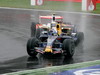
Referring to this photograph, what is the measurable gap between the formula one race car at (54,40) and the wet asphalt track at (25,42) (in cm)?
31

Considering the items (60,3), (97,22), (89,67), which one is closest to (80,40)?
(89,67)

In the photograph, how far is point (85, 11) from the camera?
3041cm

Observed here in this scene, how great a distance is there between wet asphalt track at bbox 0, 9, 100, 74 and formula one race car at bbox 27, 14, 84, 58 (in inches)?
12.1

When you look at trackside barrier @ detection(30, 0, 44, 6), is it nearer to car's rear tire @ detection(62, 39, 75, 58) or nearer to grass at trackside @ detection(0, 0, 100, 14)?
grass at trackside @ detection(0, 0, 100, 14)

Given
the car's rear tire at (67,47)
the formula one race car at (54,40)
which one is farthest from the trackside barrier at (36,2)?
the car's rear tire at (67,47)

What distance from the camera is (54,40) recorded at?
13.5 metres

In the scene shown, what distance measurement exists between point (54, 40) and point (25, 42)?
300 cm

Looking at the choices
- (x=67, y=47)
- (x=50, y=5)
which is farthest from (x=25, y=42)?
(x=50, y=5)

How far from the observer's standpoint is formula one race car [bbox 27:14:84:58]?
13047 millimetres

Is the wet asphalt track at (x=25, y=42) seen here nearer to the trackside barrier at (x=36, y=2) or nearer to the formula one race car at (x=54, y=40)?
the formula one race car at (x=54, y=40)

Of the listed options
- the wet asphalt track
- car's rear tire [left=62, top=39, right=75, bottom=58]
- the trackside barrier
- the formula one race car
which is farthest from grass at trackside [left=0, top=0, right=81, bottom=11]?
car's rear tire [left=62, top=39, right=75, bottom=58]

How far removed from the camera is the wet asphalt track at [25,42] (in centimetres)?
1231

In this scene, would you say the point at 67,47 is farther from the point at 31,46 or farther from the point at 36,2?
the point at 36,2

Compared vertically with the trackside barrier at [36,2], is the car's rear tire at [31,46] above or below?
below
